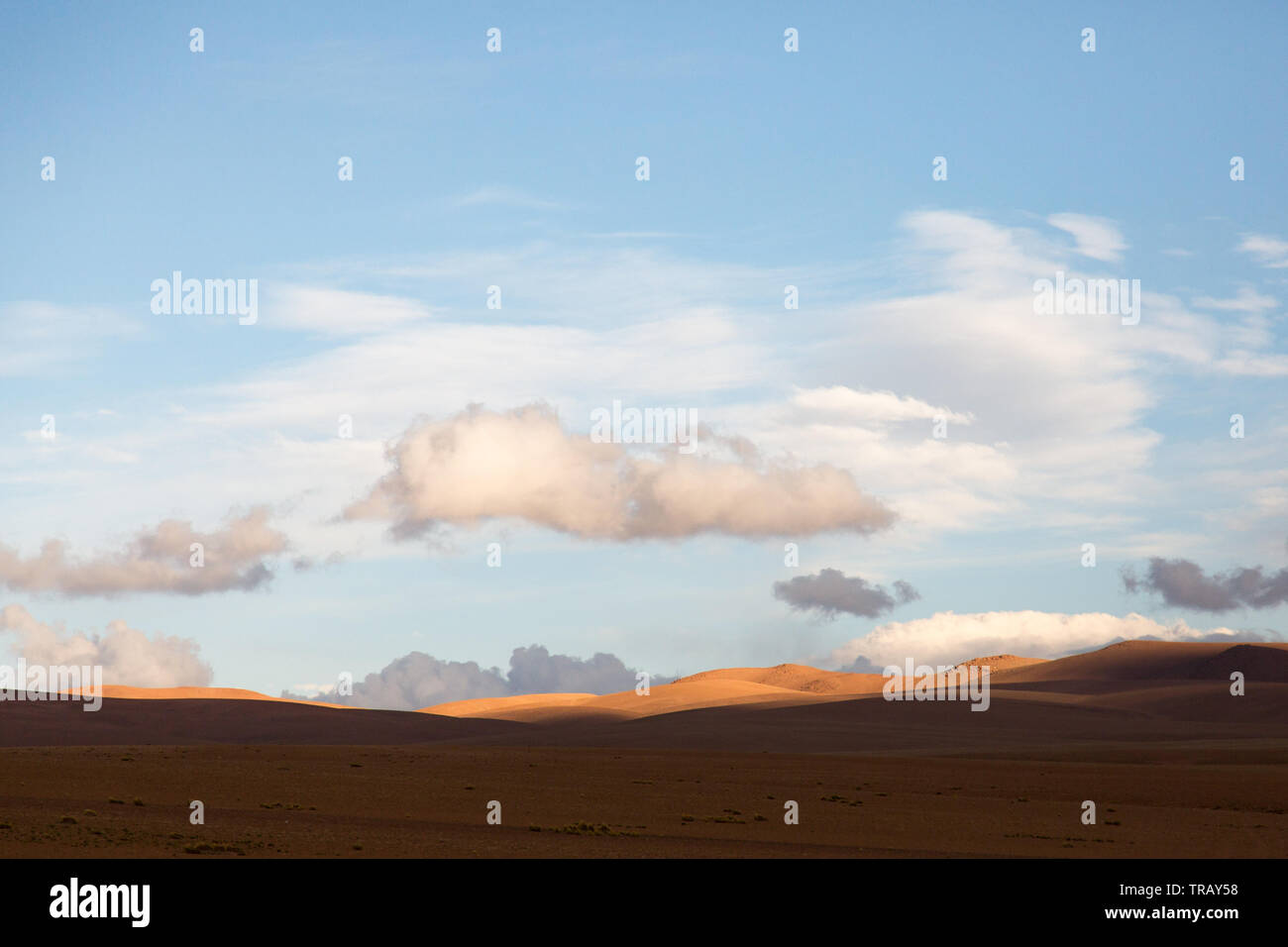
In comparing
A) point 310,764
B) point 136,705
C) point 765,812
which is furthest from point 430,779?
point 136,705

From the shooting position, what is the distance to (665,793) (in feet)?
114

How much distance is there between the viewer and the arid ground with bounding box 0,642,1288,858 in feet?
76.4

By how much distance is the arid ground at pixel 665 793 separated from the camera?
23281 mm

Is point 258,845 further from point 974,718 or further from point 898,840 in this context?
point 974,718

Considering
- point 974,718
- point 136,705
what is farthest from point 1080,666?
point 136,705

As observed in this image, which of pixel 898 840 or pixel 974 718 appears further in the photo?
pixel 974 718
